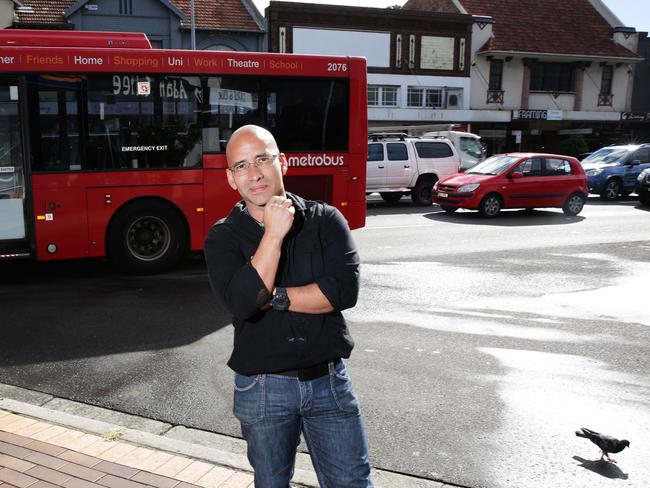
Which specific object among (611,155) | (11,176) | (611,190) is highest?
(611,155)

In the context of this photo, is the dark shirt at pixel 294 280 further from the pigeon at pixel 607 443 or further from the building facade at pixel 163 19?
the building facade at pixel 163 19

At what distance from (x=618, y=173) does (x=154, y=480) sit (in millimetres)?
21232

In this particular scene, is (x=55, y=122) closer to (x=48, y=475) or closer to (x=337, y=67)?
(x=337, y=67)

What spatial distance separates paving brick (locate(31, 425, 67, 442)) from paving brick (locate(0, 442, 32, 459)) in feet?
0.49

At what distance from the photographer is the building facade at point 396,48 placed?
3257 cm

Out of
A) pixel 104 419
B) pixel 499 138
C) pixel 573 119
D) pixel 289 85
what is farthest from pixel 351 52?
pixel 104 419

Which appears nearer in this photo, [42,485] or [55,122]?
[42,485]

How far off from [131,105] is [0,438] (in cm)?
602

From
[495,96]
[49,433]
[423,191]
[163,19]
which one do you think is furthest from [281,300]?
[495,96]

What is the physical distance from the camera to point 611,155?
2277cm

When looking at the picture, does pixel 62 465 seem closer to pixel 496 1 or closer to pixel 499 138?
pixel 499 138

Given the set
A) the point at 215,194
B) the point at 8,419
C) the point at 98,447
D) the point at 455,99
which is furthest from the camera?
the point at 455,99

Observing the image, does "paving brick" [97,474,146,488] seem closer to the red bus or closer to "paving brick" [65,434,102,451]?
"paving brick" [65,434,102,451]

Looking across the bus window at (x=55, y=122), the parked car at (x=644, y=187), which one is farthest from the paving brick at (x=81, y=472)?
the parked car at (x=644, y=187)
